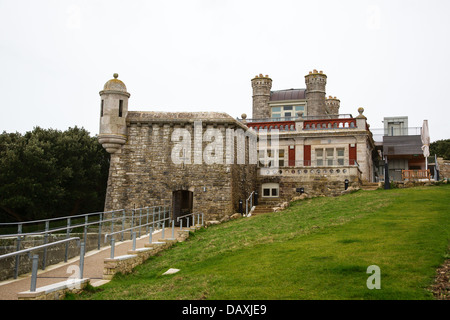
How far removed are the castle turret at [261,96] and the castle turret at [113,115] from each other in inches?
613

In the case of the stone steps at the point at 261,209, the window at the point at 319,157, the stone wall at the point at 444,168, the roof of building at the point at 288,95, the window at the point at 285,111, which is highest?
the roof of building at the point at 288,95

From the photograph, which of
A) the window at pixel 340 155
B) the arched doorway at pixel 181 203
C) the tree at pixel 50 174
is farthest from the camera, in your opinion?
the window at pixel 340 155

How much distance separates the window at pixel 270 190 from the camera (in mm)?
26938

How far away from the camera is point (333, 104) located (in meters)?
40.5

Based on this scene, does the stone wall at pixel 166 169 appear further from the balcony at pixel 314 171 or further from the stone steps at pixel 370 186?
the stone steps at pixel 370 186

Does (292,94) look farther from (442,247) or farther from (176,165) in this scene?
(442,247)

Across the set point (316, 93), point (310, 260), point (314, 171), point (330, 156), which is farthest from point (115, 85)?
point (316, 93)

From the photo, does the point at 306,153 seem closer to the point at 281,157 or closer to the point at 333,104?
the point at 281,157

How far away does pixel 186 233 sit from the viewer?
55.8 ft

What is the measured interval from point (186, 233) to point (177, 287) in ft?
26.4

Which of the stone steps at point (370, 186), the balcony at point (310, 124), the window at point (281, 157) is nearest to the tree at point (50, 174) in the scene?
the balcony at point (310, 124)

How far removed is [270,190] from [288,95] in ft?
39.1

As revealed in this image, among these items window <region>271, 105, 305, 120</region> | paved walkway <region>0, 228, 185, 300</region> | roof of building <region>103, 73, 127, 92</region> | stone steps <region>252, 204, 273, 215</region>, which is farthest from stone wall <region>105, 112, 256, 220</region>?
window <region>271, 105, 305, 120</region>
